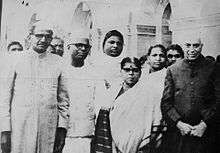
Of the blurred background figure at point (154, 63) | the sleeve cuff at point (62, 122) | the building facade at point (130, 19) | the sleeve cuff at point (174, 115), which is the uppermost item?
the building facade at point (130, 19)

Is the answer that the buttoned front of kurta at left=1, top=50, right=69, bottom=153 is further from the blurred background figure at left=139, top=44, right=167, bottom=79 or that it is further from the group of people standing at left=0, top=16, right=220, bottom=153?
the blurred background figure at left=139, top=44, right=167, bottom=79

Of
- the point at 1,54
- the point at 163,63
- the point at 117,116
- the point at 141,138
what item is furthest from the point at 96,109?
the point at 1,54

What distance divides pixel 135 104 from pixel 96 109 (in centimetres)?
15

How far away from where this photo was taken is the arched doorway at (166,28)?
4.07ft

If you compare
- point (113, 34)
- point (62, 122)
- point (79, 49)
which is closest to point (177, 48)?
point (113, 34)

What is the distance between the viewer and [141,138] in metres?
1.20

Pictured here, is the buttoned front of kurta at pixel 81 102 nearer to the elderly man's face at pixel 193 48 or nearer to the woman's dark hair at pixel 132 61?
the woman's dark hair at pixel 132 61

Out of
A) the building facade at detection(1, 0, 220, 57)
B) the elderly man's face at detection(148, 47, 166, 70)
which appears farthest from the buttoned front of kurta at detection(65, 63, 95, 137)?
the elderly man's face at detection(148, 47, 166, 70)

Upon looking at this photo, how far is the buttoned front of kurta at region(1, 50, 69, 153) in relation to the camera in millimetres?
1190

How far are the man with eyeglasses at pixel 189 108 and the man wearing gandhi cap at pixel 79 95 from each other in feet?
0.91

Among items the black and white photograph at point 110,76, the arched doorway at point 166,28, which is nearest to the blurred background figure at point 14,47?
the black and white photograph at point 110,76

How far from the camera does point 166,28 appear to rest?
1249 millimetres

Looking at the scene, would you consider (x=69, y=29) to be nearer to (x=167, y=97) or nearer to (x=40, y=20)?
(x=40, y=20)

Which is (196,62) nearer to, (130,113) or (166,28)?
(166,28)
